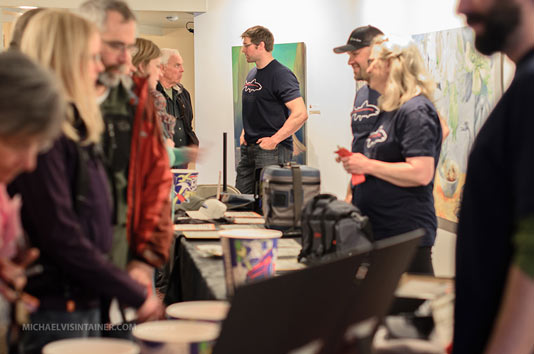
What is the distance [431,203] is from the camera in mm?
2592

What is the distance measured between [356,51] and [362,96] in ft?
1.04

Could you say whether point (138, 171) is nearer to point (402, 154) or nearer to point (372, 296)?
point (372, 296)

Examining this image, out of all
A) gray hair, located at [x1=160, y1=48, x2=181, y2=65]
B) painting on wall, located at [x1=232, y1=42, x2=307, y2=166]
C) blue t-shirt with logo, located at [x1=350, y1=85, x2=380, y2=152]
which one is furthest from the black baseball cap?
painting on wall, located at [x1=232, y1=42, x2=307, y2=166]

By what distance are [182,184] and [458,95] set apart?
1.92m

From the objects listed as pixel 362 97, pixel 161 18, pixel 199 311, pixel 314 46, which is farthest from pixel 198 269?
pixel 161 18

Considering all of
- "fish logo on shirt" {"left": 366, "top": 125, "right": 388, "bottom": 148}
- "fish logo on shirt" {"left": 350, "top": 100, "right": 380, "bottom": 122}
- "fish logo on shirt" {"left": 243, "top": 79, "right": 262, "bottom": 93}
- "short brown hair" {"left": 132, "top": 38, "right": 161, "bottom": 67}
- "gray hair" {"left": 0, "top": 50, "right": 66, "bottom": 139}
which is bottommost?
"fish logo on shirt" {"left": 366, "top": 125, "right": 388, "bottom": 148}


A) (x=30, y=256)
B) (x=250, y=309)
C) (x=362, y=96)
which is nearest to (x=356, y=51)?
(x=362, y=96)

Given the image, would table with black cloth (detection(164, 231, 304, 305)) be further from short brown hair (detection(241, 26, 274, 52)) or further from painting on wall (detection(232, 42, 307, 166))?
painting on wall (detection(232, 42, 307, 166))

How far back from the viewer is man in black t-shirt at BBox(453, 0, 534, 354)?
100cm

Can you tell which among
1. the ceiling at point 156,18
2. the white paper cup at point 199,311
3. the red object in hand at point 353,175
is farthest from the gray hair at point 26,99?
the ceiling at point 156,18

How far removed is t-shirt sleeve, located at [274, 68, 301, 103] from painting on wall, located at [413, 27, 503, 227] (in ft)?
3.43

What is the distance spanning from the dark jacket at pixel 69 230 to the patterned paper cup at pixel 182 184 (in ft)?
6.52

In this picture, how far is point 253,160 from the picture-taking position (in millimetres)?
5219

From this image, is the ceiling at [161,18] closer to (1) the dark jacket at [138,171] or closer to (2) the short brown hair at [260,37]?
(2) the short brown hair at [260,37]
